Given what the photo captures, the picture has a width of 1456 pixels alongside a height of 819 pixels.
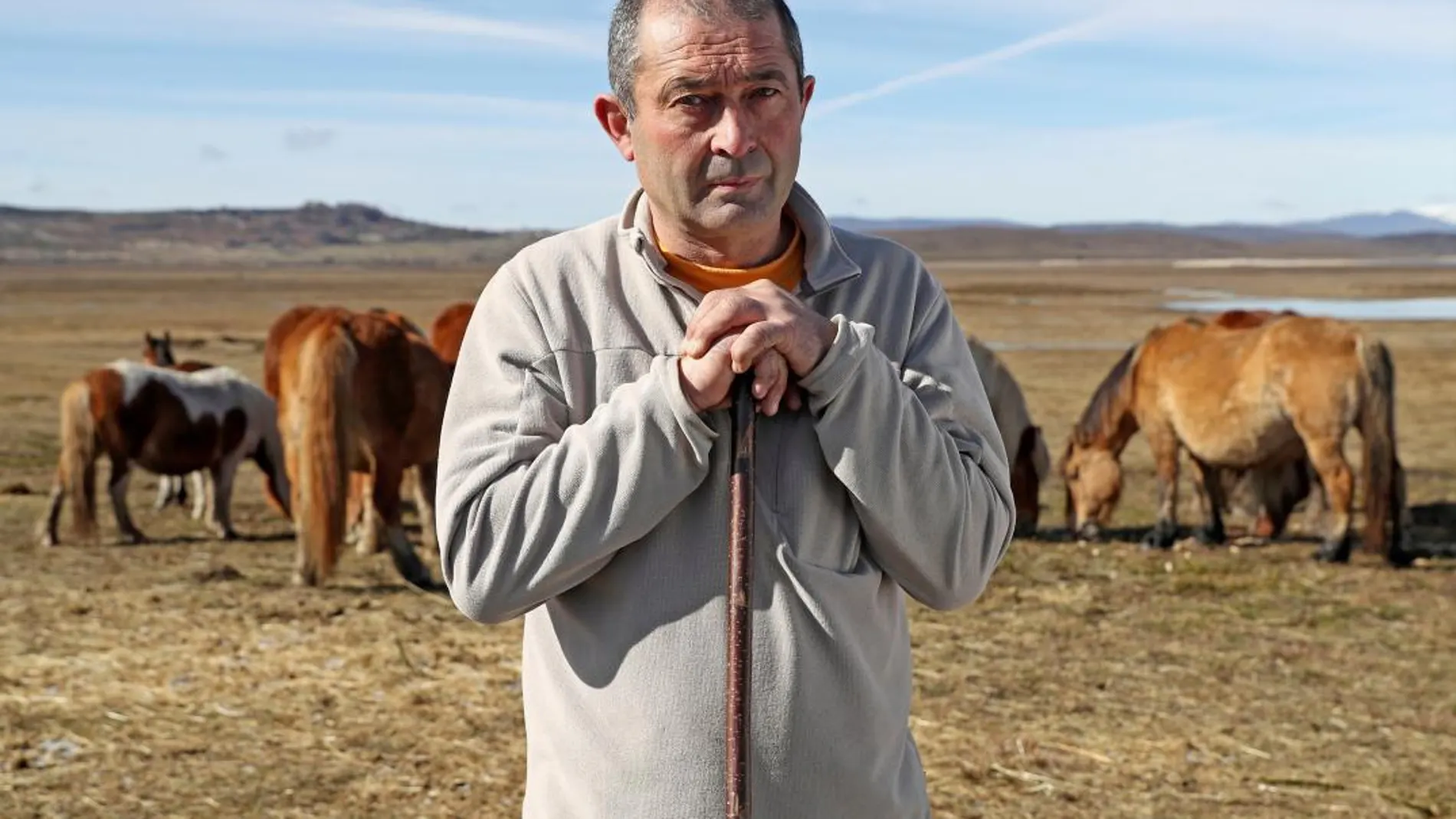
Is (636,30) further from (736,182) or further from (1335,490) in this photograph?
(1335,490)

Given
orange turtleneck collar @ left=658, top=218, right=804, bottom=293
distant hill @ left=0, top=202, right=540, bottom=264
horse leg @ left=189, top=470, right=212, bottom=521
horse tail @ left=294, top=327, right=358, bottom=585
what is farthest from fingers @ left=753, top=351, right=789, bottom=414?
distant hill @ left=0, top=202, right=540, bottom=264

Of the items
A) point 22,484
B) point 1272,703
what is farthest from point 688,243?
point 22,484

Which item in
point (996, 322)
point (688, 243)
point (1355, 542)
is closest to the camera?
point (688, 243)

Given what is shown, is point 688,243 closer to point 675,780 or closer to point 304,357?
point 675,780

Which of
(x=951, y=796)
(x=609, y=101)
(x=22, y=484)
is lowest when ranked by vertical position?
(x=951, y=796)

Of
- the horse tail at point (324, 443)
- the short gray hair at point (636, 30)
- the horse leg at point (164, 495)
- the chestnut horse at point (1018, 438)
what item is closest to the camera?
the short gray hair at point (636, 30)

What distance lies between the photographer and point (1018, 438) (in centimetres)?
996

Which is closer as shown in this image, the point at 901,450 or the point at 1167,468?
the point at 901,450

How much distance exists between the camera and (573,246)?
190cm

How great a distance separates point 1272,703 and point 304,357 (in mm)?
4730

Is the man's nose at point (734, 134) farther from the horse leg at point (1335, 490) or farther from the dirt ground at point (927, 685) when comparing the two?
the horse leg at point (1335, 490)

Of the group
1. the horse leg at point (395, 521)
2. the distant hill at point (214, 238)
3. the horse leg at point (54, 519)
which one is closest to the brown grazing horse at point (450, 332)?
the horse leg at point (395, 521)

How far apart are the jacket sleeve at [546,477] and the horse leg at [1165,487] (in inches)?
310

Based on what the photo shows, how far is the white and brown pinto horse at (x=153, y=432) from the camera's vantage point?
854 cm
